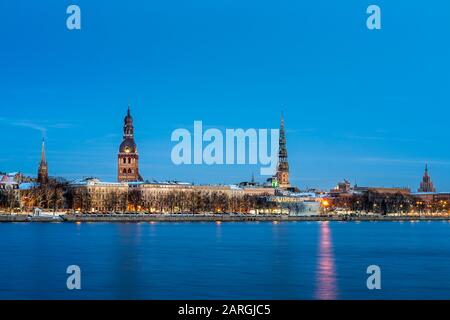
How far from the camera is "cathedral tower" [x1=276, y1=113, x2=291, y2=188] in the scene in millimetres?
156163

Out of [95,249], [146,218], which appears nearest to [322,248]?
[95,249]

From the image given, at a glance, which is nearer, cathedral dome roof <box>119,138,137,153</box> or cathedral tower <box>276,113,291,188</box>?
cathedral dome roof <box>119,138,137,153</box>

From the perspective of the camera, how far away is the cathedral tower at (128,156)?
137m

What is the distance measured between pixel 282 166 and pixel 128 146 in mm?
35066

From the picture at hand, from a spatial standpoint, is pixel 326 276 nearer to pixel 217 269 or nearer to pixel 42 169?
pixel 217 269

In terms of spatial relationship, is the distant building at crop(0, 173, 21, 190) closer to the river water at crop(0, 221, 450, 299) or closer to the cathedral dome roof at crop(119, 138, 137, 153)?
the cathedral dome roof at crop(119, 138, 137, 153)

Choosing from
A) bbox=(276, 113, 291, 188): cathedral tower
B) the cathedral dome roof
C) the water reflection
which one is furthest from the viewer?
bbox=(276, 113, 291, 188): cathedral tower

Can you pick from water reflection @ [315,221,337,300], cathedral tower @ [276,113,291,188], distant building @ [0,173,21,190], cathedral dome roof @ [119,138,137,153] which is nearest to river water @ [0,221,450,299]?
water reflection @ [315,221,337,300]

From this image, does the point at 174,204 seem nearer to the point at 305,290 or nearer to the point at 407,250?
the point at 407,250

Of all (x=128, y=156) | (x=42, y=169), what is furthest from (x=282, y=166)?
(x=42, y=169)

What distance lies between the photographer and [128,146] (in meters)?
137

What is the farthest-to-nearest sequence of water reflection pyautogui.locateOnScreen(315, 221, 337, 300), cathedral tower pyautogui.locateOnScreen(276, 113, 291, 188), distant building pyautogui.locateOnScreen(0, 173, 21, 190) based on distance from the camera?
cathedral tower pyautogui.locateOnScreen(276, 113, 291, 188) → distant building pyautogui.locateOnScreen(0, 173, 21, 190) → water reflection pyautogui.locateOnScreen(315, 221, 337, 300)

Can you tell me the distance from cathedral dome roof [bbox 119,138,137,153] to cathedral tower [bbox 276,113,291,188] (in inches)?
1187

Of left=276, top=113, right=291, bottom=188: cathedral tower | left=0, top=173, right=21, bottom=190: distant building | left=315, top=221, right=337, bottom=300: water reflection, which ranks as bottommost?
left=315, top=221, right=337, bottom=300: water reflection
